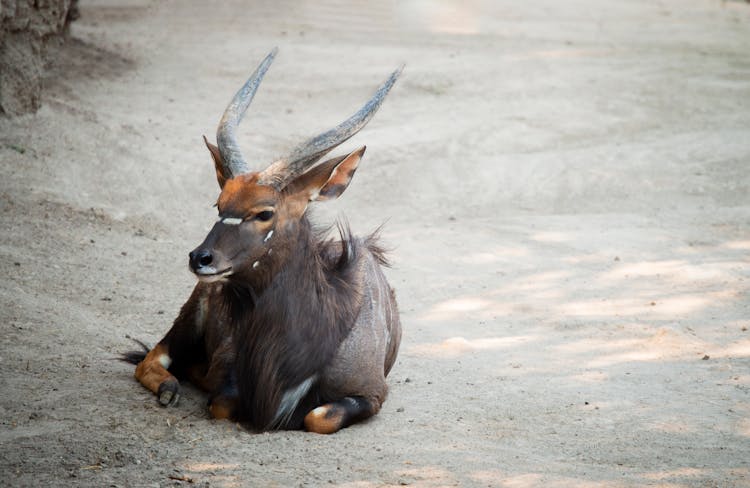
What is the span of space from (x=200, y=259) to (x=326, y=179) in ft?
3.25

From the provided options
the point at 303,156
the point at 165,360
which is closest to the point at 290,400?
the point at 165,360

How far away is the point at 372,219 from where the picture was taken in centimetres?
1077

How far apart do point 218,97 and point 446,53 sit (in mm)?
4450

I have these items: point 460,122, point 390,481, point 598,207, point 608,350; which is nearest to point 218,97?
point 460,122

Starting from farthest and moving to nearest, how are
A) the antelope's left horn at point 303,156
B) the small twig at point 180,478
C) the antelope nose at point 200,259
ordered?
the antelope's left horn at point 303,156 → the antelope nose at point 200,259 → the small twig at point 180,478

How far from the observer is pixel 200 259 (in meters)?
5.26

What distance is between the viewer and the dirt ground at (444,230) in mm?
5332

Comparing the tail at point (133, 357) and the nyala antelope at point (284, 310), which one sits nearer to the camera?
the nyala antelope at point (284, 310)

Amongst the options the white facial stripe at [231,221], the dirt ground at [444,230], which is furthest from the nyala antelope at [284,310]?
the dirt ground at [444,230]

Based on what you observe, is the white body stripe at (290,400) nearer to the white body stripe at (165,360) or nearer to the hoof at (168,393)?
the hoof at (168,393)

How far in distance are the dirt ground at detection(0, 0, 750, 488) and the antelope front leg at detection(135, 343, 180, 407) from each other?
8 centimetres

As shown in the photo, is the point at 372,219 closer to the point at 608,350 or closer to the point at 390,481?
the point at 608,350

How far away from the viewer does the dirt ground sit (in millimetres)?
5332

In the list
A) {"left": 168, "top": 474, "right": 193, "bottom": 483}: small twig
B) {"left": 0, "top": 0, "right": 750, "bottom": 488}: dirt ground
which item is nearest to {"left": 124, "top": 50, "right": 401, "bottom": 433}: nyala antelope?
{"left": 0, "top": 0, "right": 750, "bottom": 488}: dirt ground
